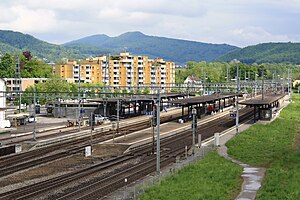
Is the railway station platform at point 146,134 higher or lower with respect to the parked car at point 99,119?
lower

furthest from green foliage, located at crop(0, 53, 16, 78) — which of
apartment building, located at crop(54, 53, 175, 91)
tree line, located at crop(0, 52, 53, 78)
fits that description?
apartment building, located at crop(54, 53, 175, 91)

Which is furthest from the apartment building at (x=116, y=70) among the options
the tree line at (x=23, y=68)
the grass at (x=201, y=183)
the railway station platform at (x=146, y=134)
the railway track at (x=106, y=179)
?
the grass at (x=201, y=183)

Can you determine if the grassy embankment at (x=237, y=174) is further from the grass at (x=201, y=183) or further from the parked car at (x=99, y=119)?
the parked car at (x=99, y=119)

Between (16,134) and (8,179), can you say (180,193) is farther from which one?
(16,134)

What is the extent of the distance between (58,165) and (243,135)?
2265 centimetres

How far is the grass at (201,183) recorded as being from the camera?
25.0 metres

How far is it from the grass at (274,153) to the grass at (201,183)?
5.95 ft

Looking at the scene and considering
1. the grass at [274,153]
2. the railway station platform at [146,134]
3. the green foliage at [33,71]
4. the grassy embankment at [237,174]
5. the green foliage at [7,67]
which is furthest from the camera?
the green foliage at [33,71]

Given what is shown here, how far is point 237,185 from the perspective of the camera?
28.3 meters

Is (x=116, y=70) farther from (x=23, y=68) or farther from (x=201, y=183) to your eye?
(x=201, y=183)

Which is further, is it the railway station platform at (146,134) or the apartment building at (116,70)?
Result: the apartment building at (116,70)

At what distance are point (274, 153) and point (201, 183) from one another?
15590 millimetres

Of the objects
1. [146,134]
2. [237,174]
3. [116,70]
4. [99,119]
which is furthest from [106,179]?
[116,70]

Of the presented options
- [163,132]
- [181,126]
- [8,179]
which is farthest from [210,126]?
[8,179]
